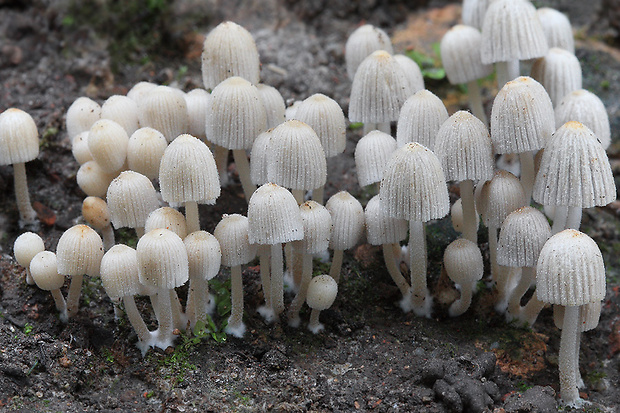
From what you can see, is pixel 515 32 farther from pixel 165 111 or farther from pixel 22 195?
pixel 22 195

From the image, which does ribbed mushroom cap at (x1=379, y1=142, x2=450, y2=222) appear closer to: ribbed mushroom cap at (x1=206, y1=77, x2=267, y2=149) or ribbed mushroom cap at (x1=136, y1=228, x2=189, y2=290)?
ribbed mushroom cap at (x1=206, y1=77, x2=267, y2=149)

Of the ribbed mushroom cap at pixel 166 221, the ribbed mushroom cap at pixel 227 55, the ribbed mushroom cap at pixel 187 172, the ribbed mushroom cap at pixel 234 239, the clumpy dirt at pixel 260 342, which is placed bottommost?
the clumpy dirt at pixel 260 342

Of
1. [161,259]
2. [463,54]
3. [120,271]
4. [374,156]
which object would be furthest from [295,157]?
[463,54]

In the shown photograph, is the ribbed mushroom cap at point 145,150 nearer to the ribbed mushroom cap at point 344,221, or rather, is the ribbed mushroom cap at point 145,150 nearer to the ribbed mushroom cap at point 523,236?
the ribbed mushroom cap at point 344,221

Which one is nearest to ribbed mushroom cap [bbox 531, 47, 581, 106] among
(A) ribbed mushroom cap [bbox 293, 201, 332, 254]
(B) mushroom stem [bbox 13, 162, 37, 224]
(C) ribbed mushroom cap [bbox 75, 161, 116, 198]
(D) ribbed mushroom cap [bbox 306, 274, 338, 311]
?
(A) ribbed mushroom cap [bbox 293, 201, 332, 254]

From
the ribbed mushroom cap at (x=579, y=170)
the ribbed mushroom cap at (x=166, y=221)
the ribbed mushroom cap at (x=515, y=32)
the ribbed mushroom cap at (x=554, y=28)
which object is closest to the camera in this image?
the ribbed mushroom cap at (x=579, y=170)

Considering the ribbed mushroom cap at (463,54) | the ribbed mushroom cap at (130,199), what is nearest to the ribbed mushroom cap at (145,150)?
the ribbed mushroom cap at (130,199)
